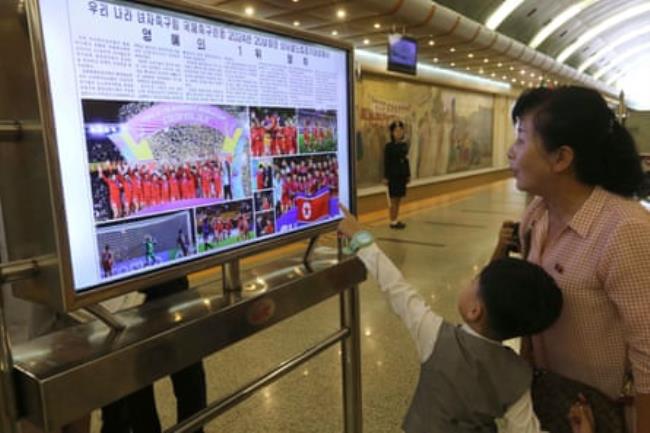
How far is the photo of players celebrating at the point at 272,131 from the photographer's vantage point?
1.31 meters

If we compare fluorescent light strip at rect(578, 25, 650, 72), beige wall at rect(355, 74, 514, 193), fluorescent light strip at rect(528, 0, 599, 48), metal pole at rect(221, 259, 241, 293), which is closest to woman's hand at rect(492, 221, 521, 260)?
metal pole at rect(221, 259, 241, 293)

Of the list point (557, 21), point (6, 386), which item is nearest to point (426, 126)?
point (557, 21)

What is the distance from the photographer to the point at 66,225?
2.87 feet

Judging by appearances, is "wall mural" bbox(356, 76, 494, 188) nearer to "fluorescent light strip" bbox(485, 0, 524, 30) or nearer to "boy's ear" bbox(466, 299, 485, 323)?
"fluorescent light strip" bbox(485, 0, 524, 30)

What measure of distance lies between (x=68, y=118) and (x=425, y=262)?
15.5ft

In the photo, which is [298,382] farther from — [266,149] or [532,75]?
[532,75]

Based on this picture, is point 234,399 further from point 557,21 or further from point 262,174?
point 557,21

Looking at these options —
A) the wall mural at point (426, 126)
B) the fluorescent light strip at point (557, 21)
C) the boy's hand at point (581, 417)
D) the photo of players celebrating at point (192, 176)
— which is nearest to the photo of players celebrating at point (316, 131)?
the photo of players celebrating at point (192, 176)

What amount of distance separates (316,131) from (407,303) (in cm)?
64

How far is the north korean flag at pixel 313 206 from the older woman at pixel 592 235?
64 centimetres

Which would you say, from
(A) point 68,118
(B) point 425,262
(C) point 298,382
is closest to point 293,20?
(B) point 425,262

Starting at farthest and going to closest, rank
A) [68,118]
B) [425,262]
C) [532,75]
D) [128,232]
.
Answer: [532,75]
[425,262]
[128,232]
[68,118]

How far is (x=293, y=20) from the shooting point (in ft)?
22.7

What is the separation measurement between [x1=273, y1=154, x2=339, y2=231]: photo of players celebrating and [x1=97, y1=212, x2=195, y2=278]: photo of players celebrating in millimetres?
347
